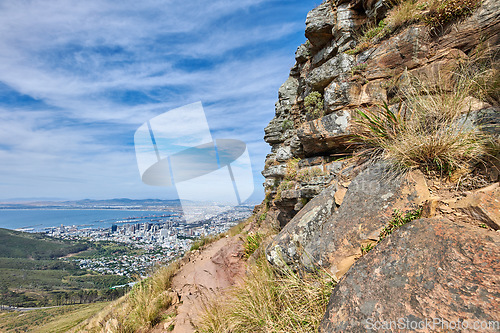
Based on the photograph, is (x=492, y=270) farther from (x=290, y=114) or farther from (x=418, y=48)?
(x=290, y=114)

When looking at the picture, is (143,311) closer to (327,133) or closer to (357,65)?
(327,133)

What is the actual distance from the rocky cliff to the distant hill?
285ft

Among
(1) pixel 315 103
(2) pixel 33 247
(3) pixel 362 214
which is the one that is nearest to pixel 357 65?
(1) pixel 315 103

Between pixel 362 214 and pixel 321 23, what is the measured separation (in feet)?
21.6

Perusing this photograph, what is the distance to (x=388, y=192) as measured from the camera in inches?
125

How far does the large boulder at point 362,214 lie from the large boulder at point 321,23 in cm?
553

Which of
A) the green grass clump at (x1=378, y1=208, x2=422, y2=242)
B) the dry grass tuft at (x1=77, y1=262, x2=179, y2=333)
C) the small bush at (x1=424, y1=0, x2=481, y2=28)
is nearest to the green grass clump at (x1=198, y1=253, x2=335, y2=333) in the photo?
the green grass clump at (x1=378, y1=208, x2=422, y2=242)

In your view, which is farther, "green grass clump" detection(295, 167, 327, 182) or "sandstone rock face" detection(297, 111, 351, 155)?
"green grass clump" detection(295, 167, 327, 182)

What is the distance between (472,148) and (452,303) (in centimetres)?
212

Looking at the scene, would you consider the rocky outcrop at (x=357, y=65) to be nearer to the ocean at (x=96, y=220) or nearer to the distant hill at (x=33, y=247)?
the ocean at (x=96, y=220)

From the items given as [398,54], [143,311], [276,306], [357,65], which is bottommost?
[143,311]

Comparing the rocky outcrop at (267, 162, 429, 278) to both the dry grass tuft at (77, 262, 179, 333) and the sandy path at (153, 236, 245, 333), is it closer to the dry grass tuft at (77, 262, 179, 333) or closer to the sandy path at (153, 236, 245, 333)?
the sandy path at (153, 236, 245, 333)

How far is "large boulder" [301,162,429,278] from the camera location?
9.70 feet

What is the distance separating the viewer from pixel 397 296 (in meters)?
2.02
